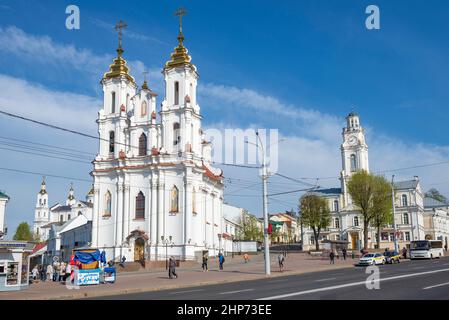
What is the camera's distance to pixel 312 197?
264ft

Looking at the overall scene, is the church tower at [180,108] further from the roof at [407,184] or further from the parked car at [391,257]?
the roof at [407,184]

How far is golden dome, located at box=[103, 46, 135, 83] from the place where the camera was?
6831 centimetres

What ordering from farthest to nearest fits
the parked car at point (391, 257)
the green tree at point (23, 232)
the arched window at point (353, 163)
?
the green tree at point (23, 232) → the arched window at point (353, 163) → the parked car at point (391, 257)

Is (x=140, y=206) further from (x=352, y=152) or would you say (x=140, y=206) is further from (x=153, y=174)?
(x=352, y=152)

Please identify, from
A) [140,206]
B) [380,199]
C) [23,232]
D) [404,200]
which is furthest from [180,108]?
[23,232]

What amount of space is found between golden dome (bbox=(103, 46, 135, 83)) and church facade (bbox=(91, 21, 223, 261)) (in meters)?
0.17

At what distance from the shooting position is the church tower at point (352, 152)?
95.2 metres

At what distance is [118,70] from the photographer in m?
68.6

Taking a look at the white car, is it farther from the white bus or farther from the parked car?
the white bus

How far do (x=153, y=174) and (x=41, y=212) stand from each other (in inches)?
4694

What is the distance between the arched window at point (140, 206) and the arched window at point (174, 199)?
4.12 metres

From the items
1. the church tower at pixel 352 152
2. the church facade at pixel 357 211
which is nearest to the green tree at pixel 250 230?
the church facade at pixel 357 211

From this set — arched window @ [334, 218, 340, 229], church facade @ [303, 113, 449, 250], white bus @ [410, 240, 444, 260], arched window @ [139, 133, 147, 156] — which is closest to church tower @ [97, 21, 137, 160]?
arched window @ [139, 133, 147, 156]
